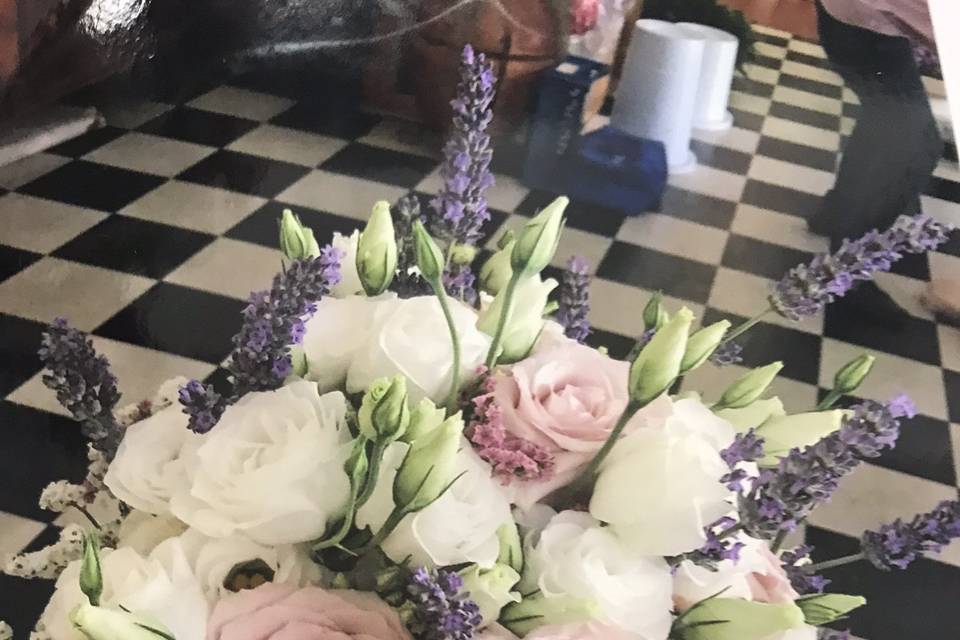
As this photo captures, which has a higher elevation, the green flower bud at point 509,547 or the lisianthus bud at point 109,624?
the lisianthus bud at point 109,624

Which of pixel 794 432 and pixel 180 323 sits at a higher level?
pixel 794 432

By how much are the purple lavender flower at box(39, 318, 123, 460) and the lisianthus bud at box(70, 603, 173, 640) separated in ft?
0.33

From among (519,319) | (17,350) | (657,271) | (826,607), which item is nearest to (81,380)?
(519,319)

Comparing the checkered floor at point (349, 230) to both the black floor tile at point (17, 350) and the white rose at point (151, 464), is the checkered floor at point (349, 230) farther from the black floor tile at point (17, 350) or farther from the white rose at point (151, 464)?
the white rose at point (151, 464)

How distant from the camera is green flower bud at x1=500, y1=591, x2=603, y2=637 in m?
0.27

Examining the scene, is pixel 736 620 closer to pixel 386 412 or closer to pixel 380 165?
pixel 386 412

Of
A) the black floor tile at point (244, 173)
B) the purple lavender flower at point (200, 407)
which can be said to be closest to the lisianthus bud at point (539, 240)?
the purple lavender flower at point (200, 407)

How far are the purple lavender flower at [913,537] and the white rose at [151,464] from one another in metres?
0.23

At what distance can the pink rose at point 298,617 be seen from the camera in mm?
250

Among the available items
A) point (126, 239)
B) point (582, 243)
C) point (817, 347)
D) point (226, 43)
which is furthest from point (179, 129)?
point (817, 347)

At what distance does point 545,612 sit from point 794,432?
0.40 feet

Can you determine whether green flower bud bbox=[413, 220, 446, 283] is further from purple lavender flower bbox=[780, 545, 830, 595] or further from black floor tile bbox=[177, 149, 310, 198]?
black floor tile bbox=[177, 149, 310, 198]

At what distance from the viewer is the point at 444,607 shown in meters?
0.25

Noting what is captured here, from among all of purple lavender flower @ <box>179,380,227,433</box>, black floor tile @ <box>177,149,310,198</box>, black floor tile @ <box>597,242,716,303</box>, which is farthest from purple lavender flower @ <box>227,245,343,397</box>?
black floor tile @ <box>177,149,310,198</box>
